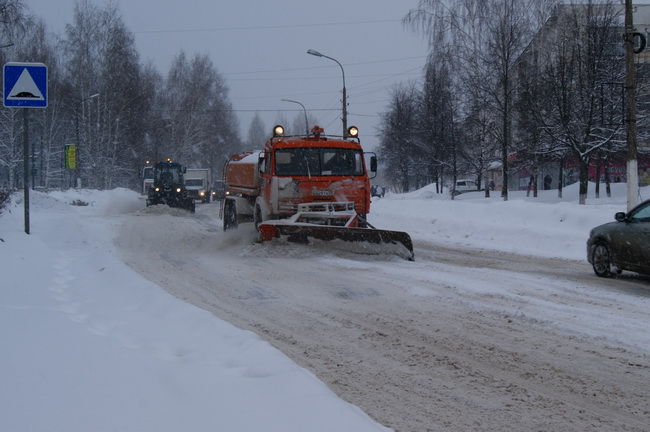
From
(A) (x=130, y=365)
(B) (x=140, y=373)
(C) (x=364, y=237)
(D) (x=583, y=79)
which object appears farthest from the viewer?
(D) (x=583, y=79)

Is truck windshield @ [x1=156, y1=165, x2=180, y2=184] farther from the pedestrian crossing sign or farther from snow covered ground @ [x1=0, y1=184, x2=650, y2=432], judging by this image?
snow covered ground @ [x1=0, y1=184, x2=650, y2=432]

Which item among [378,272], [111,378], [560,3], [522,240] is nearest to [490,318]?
[378,272]

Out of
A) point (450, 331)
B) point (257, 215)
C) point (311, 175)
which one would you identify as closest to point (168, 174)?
point (257, 215)

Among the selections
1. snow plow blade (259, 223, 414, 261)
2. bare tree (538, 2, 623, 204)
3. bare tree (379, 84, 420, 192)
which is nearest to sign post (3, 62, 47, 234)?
snow plow blade (259, 223, 414, 261)

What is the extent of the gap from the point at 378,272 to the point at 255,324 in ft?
12.9

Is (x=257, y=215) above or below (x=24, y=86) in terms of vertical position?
below

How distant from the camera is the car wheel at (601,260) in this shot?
1028 centimetres

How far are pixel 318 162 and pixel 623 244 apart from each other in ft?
21.9

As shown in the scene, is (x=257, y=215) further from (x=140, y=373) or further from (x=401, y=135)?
(x=401, y=135)

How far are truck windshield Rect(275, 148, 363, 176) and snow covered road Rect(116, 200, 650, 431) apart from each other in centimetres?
281

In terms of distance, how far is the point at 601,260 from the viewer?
34.2 ft

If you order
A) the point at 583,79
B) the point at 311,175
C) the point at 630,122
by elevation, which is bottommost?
the point at 311,175

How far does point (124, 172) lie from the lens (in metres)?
67.4

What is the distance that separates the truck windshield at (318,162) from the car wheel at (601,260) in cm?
557
